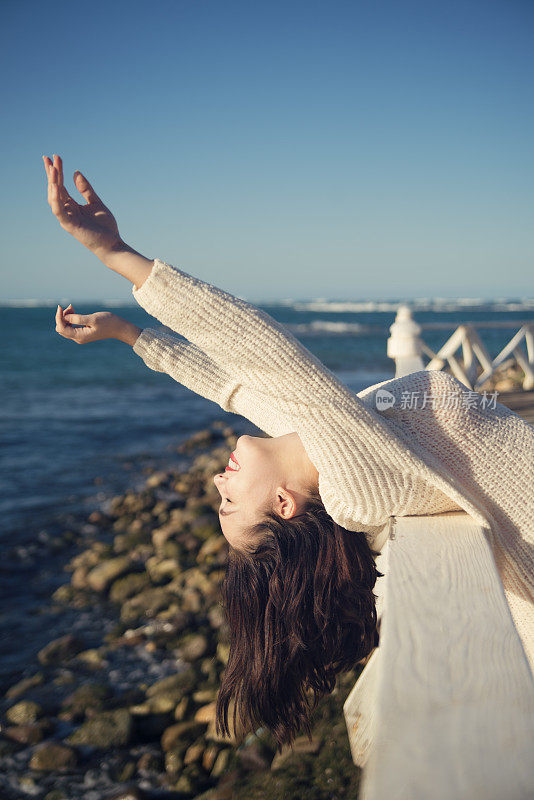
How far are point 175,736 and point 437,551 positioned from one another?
7.65ft

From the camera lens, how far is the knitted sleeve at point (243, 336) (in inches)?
52.9

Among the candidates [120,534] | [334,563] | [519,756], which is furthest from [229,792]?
[120,534]

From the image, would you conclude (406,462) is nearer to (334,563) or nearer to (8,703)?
(334,563)

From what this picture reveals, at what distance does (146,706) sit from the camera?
3.12m

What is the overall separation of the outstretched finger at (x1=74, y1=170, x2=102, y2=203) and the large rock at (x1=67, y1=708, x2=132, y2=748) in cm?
262

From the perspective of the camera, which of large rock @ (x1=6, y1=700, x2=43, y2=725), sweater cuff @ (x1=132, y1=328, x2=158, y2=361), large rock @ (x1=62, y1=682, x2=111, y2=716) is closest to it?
sweater cuff @ (x1=132, y1=328, x2=158, y2=361)

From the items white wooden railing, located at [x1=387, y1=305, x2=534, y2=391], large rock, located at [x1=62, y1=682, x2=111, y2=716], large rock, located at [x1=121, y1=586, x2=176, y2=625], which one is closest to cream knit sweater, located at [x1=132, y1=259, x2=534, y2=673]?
large rock, located at [x1=62, y1=682, x2=111, y2=716]

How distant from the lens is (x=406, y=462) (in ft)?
4.33

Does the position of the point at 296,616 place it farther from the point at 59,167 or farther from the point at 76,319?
the point at 59,167

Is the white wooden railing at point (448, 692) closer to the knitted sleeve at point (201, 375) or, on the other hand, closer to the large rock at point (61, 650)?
the knitted sleeve at point (201, 375)

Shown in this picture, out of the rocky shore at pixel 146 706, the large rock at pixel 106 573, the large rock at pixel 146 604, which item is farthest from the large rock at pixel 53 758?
the large rock at pixel 106 573

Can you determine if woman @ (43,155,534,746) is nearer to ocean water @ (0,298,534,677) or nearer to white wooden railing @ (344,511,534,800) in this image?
white wooden railing @ (344,511,534,800)

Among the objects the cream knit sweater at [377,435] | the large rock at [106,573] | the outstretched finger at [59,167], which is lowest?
the large rock at [106,573]

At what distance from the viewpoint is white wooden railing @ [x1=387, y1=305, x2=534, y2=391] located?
5059 millimetres
